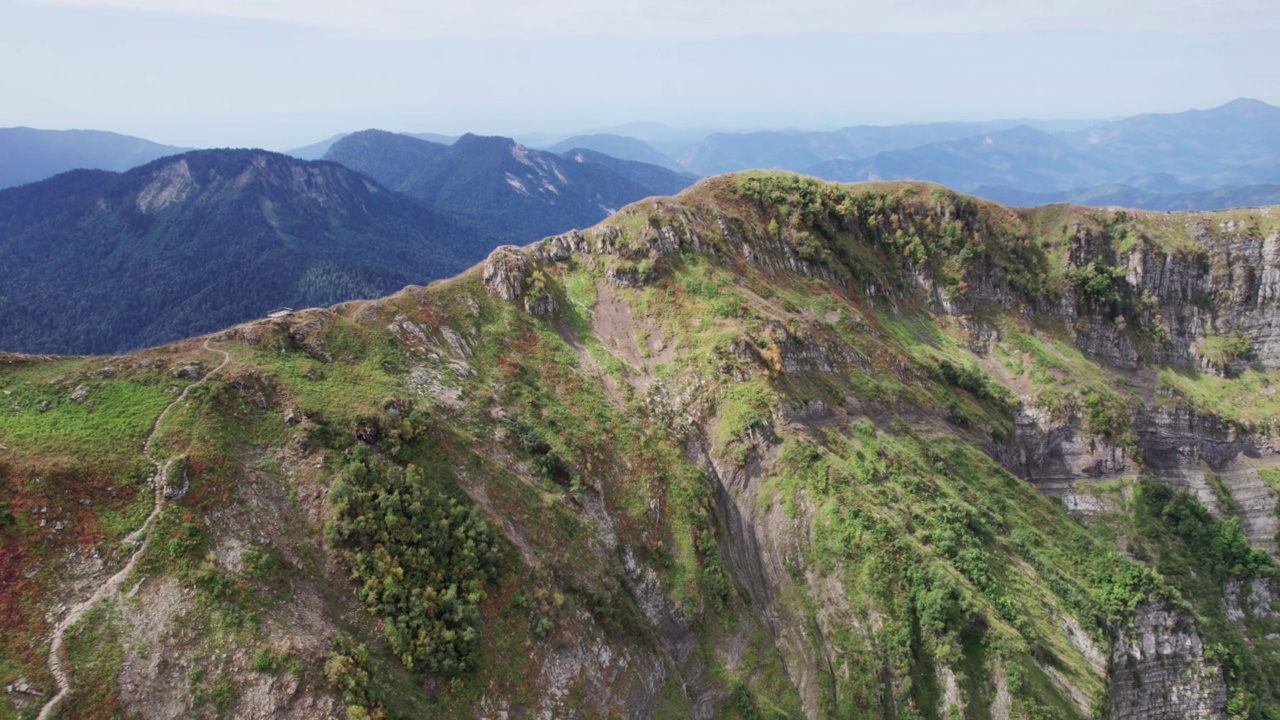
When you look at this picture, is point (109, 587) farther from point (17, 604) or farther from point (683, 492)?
point (683, 492)

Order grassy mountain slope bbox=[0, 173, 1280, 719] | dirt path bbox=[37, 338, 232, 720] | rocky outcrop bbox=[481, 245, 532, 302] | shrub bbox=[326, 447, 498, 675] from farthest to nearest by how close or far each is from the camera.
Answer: rocky outcrop bbox=[481, 245, 532, 302], shrub bbox=[326, 447, 498, 675], grassy mountain slope bbox=[0, 173, 1280, 719], dirt path bbox=[37, 338, 232, 720]

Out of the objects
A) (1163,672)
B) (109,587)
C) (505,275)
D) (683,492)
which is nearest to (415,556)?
(109,587)

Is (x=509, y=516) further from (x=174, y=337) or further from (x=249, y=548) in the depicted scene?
(x=174, y=337)

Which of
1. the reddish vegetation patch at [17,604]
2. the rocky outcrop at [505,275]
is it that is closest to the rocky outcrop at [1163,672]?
the rocky outcrop at [505,275]

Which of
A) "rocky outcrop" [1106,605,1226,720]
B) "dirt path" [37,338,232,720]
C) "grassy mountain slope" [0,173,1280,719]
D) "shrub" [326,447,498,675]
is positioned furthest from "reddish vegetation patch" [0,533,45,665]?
"rocky outcrop" [1106,605,1226,720]

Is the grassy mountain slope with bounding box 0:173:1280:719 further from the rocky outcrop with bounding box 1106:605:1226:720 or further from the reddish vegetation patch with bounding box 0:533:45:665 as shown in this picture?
the rocky outcrop with bounding box 1106:605:1226:720

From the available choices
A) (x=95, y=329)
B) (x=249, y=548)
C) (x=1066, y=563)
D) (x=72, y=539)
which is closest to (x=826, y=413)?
(x=1066, y=563)
